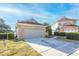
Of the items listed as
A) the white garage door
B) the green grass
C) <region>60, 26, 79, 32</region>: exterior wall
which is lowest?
the green grass

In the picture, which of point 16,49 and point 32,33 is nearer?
point 16,49

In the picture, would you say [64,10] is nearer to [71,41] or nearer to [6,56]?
[71,41]

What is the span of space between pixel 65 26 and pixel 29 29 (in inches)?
25.2

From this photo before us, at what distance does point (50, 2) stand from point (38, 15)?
1.00ft

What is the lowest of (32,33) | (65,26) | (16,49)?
(16,49)

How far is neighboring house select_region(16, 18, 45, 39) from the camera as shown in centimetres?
394

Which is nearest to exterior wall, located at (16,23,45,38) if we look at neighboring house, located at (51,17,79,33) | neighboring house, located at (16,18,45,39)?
neighboring house, located at (16,18,45,39)

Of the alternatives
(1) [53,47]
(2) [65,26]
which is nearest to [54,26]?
(2) [65,26]

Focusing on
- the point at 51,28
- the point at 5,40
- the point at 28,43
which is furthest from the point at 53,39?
the point at 5,40

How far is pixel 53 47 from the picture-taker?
3.97m

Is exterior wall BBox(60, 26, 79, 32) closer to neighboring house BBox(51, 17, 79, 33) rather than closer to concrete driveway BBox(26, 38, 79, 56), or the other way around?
neighboring house BBox(51, 17, 79, 33)

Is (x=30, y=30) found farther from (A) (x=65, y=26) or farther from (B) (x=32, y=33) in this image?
(A) (x=65, y=26)

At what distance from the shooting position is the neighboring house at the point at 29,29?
394cm

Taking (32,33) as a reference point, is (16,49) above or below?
below
